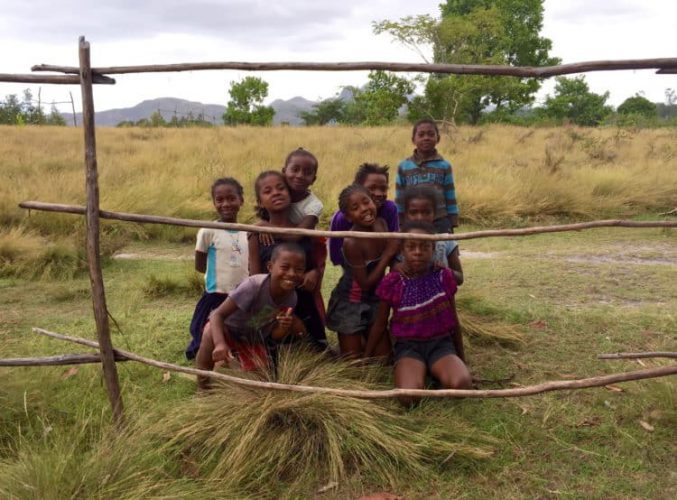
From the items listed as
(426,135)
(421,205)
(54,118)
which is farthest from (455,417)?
(54,118)

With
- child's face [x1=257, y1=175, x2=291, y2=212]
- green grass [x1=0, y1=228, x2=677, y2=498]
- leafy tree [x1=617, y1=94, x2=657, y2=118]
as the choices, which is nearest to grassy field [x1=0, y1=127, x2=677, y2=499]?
green grass [x1=0, y1=228, x2=677, y2=498]

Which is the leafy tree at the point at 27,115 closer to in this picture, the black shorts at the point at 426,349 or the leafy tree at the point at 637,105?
the black shorts at the point at 426,349

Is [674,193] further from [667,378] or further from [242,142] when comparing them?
[242,142]

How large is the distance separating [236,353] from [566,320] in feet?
7.20

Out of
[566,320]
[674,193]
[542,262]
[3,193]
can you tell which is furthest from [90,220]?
[674,193]

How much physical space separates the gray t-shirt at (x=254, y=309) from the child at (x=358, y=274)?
36cm

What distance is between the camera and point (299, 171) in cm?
300

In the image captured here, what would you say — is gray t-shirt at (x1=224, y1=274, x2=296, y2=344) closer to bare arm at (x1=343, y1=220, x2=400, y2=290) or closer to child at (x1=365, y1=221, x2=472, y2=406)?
bare arm at (x1=343, y1=220, x2=400, y2=290)

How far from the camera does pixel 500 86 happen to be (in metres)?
22.8

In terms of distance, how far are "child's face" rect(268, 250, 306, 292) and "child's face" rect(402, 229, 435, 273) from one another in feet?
1.61

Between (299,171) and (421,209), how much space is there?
65 cm

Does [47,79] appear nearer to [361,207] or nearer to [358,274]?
[361,207]

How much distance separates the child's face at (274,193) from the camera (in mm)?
2910

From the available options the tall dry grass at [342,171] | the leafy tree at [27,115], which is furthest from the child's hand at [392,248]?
the leafy tree at [27,115]
